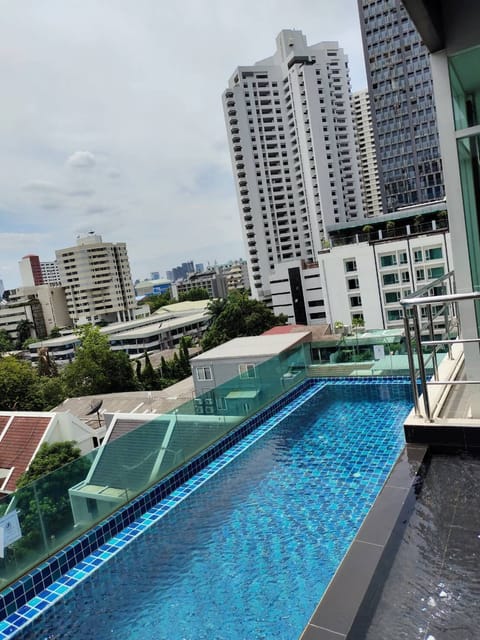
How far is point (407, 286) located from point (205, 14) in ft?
101

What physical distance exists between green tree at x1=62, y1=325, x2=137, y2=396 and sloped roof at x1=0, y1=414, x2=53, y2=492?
2066cm

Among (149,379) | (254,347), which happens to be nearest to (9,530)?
(254,347)

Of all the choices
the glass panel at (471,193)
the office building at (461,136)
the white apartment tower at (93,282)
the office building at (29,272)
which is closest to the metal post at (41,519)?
the office building at (461,136)

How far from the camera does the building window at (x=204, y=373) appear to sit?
54.2ft

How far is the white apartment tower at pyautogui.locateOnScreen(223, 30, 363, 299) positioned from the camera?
6153 cm

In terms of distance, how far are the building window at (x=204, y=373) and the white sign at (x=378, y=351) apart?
8.50m

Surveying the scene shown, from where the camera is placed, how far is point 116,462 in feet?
15.7

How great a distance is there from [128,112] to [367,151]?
215 feet

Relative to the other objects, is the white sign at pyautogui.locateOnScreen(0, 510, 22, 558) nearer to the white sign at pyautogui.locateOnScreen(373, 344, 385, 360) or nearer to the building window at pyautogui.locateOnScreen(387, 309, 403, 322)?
the white sign at pyautogui.locateOnScreen(373, 344, 385, 360)

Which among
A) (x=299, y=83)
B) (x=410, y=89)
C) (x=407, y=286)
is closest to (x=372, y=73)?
(x=410, y=89)

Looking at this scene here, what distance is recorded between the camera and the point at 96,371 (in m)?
38.8

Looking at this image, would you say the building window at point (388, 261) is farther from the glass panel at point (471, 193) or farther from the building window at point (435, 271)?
the glass panel at point (471, 193)

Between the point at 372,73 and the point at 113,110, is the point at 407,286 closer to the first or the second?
the point at 113,110

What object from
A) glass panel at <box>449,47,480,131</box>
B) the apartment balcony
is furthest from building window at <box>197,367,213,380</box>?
glass panel at <box>449,47,480,131</box>
